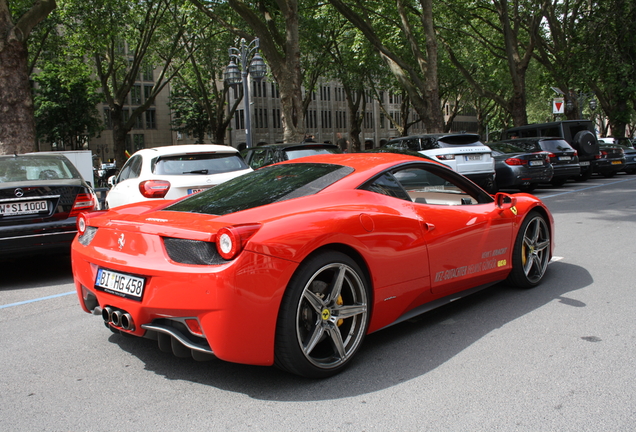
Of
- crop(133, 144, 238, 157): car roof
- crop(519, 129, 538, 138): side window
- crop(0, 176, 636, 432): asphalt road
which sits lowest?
crop(0, 176, 636, 432): asphalt road

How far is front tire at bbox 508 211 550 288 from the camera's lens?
5.20 metres

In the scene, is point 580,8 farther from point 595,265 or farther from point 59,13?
point 595,265

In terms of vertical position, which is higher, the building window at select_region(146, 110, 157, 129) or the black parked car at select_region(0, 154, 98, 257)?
the building window at select_region(146, 110, 157, 129)

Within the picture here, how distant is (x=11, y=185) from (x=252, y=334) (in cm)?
432

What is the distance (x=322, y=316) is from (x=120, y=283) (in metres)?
1.18

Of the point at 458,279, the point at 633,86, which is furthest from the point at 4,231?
the point at 633,86

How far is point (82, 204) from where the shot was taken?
6.61 m

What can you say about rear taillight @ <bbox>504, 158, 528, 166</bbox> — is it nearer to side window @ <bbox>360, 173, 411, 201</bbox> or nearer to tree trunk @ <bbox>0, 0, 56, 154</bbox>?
tree trunk @ <bbox>0, 0, 56, 154</bbox>

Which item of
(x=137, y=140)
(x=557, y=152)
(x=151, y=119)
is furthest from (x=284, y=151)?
(x=151, y=119)

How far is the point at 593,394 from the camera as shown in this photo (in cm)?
317

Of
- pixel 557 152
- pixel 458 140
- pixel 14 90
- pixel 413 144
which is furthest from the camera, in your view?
pixel 557 152

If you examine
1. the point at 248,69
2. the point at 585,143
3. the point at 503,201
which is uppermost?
the point at 248,69

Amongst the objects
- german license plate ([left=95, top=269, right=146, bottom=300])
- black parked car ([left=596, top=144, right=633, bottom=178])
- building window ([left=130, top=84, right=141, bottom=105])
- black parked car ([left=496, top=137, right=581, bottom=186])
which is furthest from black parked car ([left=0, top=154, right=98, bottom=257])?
building window ([left=130, top=84, right=141, bottom=105])

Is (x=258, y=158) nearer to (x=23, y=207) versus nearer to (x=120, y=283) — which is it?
(x=23, y=207)
